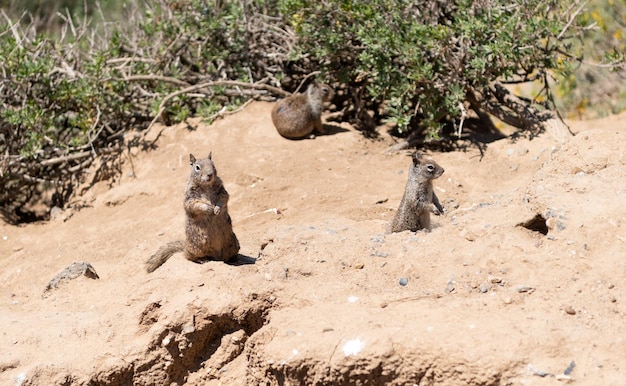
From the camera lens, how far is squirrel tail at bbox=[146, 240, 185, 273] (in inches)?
238

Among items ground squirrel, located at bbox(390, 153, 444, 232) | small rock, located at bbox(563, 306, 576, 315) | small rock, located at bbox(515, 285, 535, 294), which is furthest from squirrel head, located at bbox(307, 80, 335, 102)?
small rock, located at bbox(563, 306, 576, 315)

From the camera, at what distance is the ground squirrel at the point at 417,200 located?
6.27 meters

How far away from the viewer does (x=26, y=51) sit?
29.3ft

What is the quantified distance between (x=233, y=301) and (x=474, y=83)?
13.9 ft

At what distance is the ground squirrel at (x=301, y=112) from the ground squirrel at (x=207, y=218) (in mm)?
3027

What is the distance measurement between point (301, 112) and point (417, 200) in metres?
2.71

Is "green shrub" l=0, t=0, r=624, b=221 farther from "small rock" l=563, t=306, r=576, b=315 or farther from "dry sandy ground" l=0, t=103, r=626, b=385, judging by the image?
"small rock" l=563, t=306, r=576, b=315

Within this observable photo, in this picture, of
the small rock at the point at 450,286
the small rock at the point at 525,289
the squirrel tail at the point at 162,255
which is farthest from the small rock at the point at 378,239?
the squirrel tail at the point at 162,255

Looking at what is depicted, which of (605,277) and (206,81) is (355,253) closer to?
(605,277)

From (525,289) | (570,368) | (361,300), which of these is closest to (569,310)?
(525,289)

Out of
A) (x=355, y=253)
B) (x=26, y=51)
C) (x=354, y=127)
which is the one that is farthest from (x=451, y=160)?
(x=26, y=51)

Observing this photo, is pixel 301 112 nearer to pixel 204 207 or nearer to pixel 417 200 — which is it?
pixel 417 200

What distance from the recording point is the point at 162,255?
609 cm

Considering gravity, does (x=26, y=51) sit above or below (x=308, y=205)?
above
